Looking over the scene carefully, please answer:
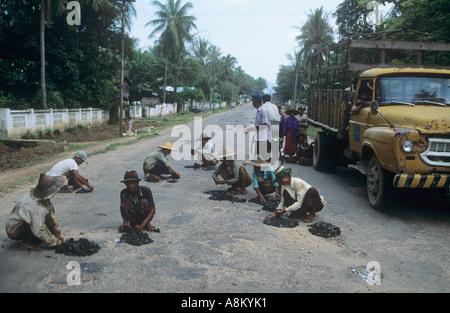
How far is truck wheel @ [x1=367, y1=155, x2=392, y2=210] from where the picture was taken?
248 inches

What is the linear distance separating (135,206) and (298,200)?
254 cm

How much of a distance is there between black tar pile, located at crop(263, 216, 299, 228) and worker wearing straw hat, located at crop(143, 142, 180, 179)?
3514mm

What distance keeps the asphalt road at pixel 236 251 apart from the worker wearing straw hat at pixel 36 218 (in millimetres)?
153

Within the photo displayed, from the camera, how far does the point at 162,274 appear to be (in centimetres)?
401

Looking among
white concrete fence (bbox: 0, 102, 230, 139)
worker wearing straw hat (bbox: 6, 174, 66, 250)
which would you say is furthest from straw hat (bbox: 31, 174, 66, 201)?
white concrete fence (bbox: 0, 102, 230, 139)

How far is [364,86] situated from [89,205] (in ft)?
19.4

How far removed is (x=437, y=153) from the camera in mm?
5789

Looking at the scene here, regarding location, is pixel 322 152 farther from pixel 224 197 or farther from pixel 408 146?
pixel 408 146

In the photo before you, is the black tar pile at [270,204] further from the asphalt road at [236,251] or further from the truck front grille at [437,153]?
the truck front grille at [437,153]

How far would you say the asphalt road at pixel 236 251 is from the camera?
3.85 m

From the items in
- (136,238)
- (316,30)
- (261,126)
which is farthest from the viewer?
(316,30)

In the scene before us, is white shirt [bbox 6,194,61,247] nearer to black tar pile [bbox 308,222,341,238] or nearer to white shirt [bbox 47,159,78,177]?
white shirt [bbox 47,159,78,177]

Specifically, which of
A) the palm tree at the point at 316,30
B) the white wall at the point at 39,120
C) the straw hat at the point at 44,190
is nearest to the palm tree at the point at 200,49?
the palm tree at the point at 316,30

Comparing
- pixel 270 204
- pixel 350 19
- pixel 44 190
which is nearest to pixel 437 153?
pixel 270 204
